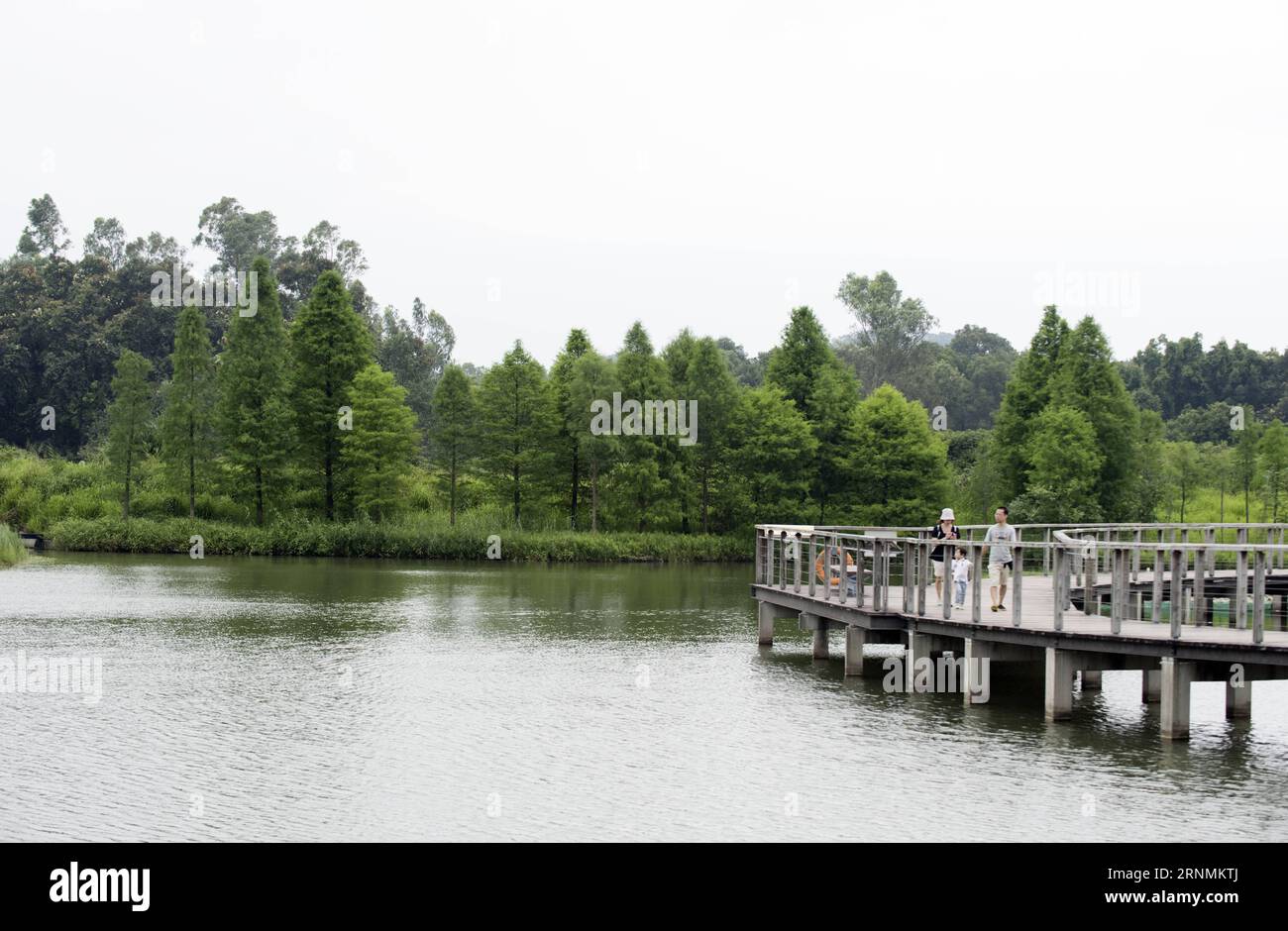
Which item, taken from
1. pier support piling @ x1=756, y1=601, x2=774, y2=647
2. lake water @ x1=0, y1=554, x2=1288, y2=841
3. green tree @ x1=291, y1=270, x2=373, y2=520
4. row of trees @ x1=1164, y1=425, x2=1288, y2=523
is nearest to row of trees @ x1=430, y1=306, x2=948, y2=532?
green tree @ x1=291, y1=270, x2=373, y2=520

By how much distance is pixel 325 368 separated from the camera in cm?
7206

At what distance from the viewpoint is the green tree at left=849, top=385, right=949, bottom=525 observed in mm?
71562

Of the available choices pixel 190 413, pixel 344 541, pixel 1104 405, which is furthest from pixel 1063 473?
pixel 190 413

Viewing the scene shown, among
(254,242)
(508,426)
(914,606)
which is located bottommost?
(914,606)

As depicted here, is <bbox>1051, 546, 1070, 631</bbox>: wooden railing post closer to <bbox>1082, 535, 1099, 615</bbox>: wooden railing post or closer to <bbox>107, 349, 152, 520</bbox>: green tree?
<bbox>1082, 535, 1099, 615</bbox>: wooden railing post

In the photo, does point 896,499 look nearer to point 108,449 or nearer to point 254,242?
point 108,449

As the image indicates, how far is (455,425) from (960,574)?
162 ft

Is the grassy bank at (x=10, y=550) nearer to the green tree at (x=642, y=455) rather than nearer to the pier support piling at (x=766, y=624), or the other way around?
the green tree at (x=642, y=455)

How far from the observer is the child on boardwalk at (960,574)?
23078mm

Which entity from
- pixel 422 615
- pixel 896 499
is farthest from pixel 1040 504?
pixel 422 615

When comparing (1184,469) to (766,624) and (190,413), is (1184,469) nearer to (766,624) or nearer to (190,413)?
(190,413)

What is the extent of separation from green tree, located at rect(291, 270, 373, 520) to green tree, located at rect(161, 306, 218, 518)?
A: 431cm
